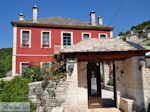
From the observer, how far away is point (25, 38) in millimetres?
13094

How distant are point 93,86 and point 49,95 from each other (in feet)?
7.09

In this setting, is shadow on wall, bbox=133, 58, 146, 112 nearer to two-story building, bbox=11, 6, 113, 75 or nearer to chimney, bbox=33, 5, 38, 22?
two-story building, bbox=11, 6, 113, 75

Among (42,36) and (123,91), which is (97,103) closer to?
(123,91)

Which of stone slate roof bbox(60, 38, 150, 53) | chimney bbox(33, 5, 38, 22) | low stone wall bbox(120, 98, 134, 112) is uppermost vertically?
chimney bbox(33, 5, 38, 22)

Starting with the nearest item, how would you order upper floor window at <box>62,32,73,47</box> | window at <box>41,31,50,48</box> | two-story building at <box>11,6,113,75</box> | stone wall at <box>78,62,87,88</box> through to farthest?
stone wall at <box>78,62,87,88</box>, two-story building at <box>11,6,113,75</box>, window at <box>41,31,50,48</box>, upper floor window at <box>62,32,73,47</box>

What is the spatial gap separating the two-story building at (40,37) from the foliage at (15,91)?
4.71 meters

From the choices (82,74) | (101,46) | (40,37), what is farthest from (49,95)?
(40,37)

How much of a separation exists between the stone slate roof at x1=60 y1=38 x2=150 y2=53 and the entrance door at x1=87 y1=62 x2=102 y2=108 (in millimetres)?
1070

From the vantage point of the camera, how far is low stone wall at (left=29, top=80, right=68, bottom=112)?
18.4 ft

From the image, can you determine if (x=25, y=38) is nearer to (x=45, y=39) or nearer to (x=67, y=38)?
(x=45, y=39)

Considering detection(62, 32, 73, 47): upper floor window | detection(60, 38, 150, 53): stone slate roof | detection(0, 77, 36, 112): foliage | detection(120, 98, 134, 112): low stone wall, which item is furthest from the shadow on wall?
detection(62, 32, 73, 47): upper floor window

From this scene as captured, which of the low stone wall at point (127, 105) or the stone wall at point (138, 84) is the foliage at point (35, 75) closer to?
the low stone wall at point (127, 105)

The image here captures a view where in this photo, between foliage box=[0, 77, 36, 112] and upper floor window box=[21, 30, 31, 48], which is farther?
upper floor window box=[21, 30, 31, 48]

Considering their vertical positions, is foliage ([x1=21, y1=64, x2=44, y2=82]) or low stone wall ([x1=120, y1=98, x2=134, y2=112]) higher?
foliage ([x1=21, y1=64, x2=44, y2=82])
